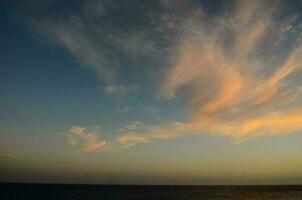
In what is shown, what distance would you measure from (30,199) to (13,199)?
4.02 meters

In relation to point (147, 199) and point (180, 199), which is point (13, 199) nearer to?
point (147, 199)

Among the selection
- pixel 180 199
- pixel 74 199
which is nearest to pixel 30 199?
pixel 74 199

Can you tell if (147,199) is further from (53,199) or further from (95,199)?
(53,199)

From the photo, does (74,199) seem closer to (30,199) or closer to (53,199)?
(53,199)

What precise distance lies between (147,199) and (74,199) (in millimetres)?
20310

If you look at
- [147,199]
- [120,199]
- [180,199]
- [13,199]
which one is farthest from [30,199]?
[180,199]

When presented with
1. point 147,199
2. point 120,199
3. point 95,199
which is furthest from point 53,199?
point 147,199

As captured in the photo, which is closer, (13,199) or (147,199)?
(13,199)

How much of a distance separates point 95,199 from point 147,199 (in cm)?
1451

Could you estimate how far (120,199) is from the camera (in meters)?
83.2

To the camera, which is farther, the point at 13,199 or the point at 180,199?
the point at 180,199

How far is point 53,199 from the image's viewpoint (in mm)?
80750

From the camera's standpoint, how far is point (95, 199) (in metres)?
81.2

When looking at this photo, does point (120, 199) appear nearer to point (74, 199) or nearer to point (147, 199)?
point (147, 199)
